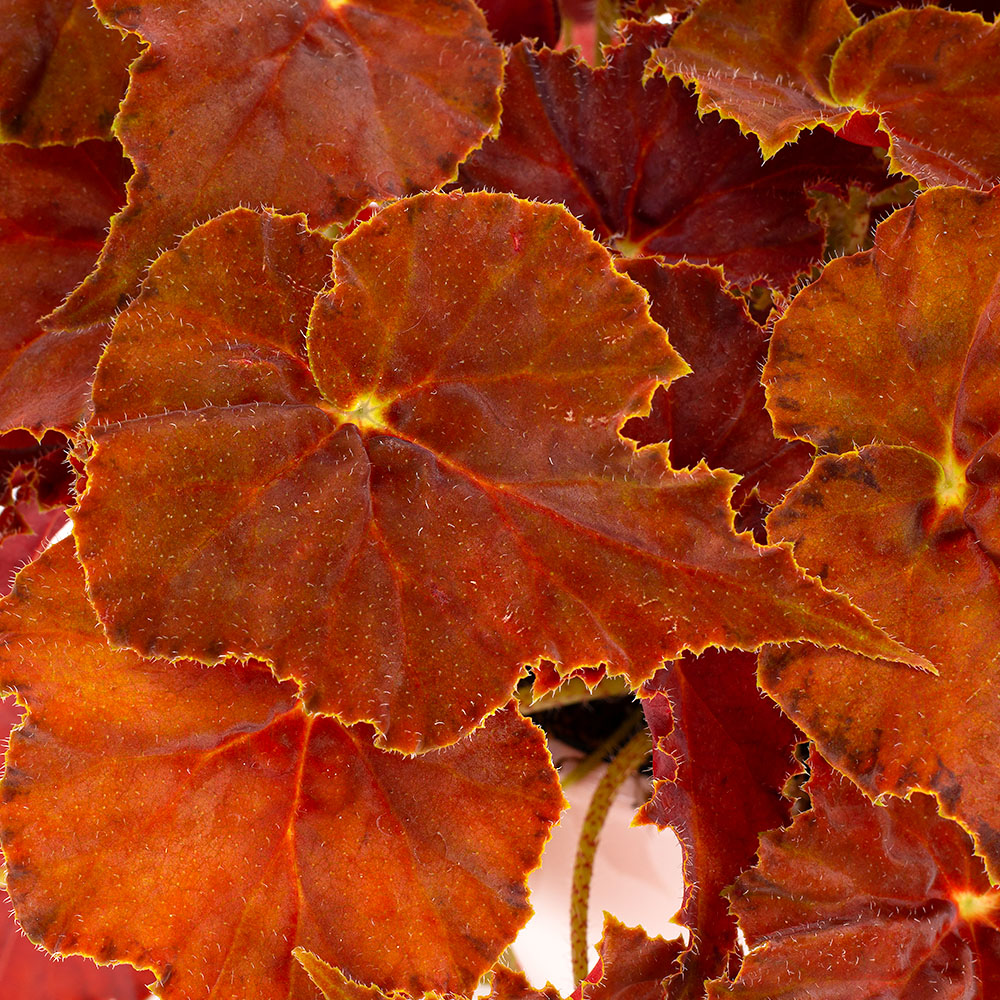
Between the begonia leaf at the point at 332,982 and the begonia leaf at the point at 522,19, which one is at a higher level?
the begonia leaf at the point at 522,19

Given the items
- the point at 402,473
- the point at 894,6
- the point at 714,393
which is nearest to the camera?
the point at 402,473

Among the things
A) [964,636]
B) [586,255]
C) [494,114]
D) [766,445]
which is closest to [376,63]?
[494,114]

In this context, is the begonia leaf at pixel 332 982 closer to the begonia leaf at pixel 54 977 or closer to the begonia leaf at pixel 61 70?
the begonia leaf at pixel 54 977

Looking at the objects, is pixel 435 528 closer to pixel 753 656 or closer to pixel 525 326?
pixel 525 326

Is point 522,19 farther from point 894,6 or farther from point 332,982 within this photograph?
point 332,982

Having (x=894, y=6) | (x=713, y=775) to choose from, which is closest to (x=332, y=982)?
(x=713, y=775)

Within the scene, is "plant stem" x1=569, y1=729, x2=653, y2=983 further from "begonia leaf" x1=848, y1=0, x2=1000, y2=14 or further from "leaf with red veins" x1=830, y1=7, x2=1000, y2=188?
"begonia leaf" x1=848, y1=0, x2=1000, y2=14

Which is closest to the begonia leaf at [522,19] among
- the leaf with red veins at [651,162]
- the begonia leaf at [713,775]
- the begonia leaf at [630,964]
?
the leaf with red veins at [651,162]
